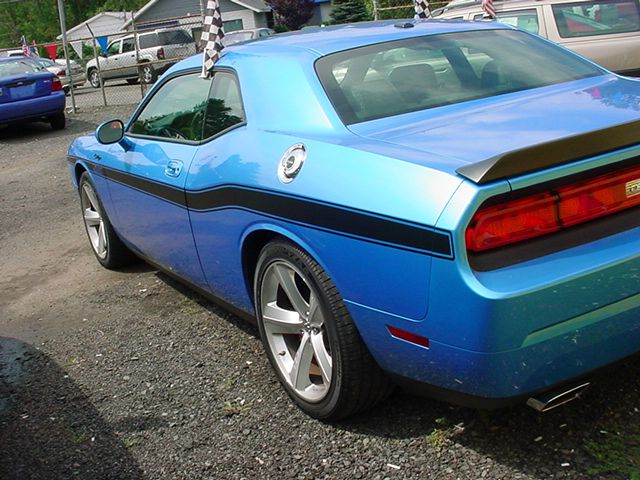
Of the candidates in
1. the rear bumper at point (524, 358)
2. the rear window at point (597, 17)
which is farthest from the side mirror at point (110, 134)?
the rear window at point (597, 17)

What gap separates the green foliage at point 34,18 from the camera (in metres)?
62.0

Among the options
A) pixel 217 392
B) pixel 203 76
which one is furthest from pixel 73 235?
pixel 217 392

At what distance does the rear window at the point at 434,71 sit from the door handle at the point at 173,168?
0.94 m

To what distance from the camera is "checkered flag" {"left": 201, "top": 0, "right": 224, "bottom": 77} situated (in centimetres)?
402

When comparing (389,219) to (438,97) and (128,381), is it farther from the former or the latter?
(128,381)

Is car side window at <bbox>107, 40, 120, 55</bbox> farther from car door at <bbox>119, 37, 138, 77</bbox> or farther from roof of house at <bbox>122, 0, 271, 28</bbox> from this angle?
roof of house at <bbox>122, 0, 271, 28</bbox>

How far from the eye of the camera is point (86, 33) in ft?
179

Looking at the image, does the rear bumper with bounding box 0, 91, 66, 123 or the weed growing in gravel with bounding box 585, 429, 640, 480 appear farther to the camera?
the rear bumper with bounding box 0, 91, 66, 123

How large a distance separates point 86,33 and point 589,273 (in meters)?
57.1

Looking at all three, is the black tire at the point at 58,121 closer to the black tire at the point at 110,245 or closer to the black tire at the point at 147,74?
the black tire at the point at 147,74

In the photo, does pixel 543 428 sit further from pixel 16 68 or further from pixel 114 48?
pixel 114 48

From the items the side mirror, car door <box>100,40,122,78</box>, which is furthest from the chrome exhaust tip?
car door <box>100,40,122,78</box>

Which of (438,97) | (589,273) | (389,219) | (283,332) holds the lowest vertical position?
(283,332)

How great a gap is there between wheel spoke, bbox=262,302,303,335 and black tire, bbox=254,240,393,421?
0.57 ft
